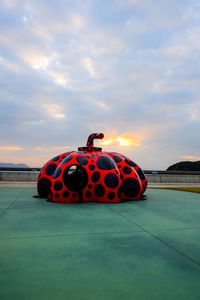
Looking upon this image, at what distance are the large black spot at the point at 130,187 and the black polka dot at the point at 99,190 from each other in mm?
1158

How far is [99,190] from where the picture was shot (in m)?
9.01

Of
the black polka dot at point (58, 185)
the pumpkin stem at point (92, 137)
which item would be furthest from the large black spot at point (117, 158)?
the black polka dot at point (58, 185)

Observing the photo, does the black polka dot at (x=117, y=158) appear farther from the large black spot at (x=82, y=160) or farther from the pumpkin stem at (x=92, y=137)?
the large black spot at (x=82, y=160)

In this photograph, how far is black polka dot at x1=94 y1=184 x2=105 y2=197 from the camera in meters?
8.97

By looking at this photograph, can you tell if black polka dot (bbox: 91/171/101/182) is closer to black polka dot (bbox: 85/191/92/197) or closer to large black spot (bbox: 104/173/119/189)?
large black spot (bbox: 104/173/119/189)

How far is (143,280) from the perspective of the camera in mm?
2770

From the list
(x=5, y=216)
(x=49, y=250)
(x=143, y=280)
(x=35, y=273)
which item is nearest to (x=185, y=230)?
(x=143, y=280)

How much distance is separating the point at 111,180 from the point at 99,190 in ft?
2.05

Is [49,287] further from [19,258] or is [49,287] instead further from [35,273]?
[19,258]

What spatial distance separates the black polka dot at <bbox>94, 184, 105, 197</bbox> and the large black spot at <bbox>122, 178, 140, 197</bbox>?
116cm

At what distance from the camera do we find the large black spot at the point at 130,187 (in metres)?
9.63

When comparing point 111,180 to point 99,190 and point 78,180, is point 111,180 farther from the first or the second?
point 78,180

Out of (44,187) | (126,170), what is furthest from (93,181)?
(44,187)

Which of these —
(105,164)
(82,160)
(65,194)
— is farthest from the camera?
(82,160)
